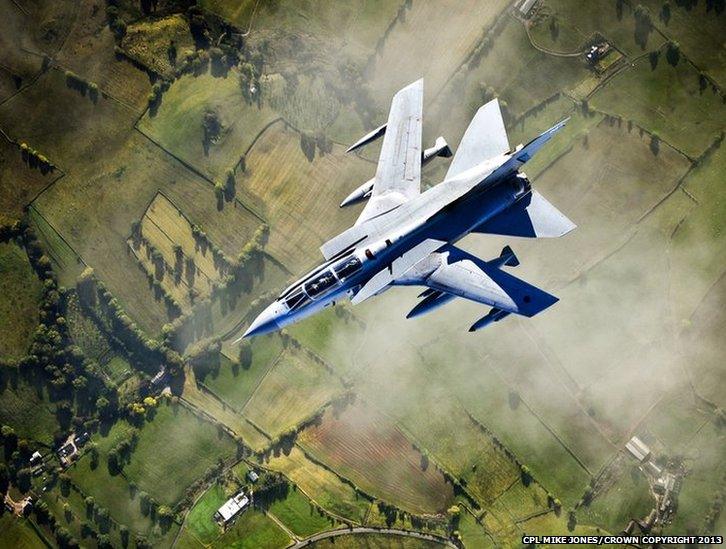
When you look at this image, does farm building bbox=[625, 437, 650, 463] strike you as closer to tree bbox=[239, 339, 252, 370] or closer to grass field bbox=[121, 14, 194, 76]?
tree bbox=[239, 339, 252, 370]

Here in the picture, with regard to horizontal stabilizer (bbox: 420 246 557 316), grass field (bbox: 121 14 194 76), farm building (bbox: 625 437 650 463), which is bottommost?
farm building (bbox: 625 437 650 463)

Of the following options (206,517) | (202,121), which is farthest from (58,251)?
(206,517)

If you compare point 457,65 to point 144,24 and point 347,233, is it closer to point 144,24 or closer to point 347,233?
point 347,233

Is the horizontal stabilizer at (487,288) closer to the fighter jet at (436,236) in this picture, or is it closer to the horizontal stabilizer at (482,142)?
the fighter jet at (436,236)

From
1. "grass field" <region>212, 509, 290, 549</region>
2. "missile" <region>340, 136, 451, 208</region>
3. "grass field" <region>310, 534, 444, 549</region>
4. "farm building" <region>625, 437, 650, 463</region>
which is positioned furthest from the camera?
"grass field" <region>212, 509, 290, 549</region>

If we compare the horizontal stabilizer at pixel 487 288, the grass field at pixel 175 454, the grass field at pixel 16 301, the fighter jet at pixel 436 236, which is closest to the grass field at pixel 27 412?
the grass field at pixel 16 301

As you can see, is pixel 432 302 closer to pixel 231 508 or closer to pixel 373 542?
pixel 373 542

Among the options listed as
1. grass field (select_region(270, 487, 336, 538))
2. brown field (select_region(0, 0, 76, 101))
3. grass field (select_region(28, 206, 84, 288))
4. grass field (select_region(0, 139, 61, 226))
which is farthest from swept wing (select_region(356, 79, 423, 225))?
brown field (select_region(0, 0, 76, 101))
